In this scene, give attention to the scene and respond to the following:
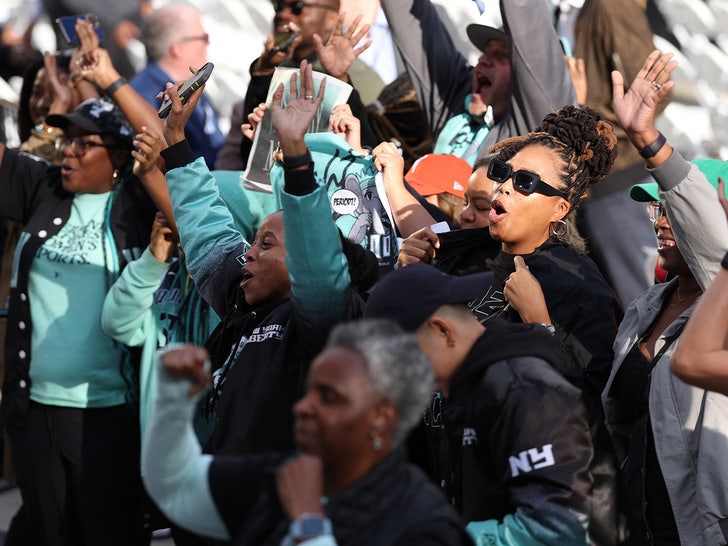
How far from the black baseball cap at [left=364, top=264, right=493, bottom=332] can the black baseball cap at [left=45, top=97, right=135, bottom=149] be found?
3020mm

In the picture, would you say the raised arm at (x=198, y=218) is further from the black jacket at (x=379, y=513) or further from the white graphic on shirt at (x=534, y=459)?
the black jacket at (x=379, y=513)

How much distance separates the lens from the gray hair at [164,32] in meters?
7.28

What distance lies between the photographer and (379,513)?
2.54 m

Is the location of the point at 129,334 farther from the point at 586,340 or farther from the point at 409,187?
the point at 586,340

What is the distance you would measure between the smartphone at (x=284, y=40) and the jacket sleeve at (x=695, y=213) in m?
2.56

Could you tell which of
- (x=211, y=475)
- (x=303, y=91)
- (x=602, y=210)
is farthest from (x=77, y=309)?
(x=211, y=475)

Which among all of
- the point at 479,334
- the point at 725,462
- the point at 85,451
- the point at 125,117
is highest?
the point at 125,117

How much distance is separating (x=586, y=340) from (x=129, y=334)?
8.02ft

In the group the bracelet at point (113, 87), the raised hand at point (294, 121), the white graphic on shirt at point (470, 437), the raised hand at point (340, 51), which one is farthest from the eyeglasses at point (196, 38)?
the white graphic on shirt at point (470, 437)

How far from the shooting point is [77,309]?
5.63 m

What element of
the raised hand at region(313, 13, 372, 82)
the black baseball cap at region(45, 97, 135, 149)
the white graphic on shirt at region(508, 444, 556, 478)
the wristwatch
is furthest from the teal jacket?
the black baseball cap at region(45, 97, 135, 149)

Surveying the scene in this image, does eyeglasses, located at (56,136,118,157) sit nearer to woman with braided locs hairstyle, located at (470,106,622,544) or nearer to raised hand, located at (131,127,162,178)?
raised hand, located at (131,127,162,178)

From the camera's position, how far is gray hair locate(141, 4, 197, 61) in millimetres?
7281

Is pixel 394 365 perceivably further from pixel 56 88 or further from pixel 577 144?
pixel 56 88
